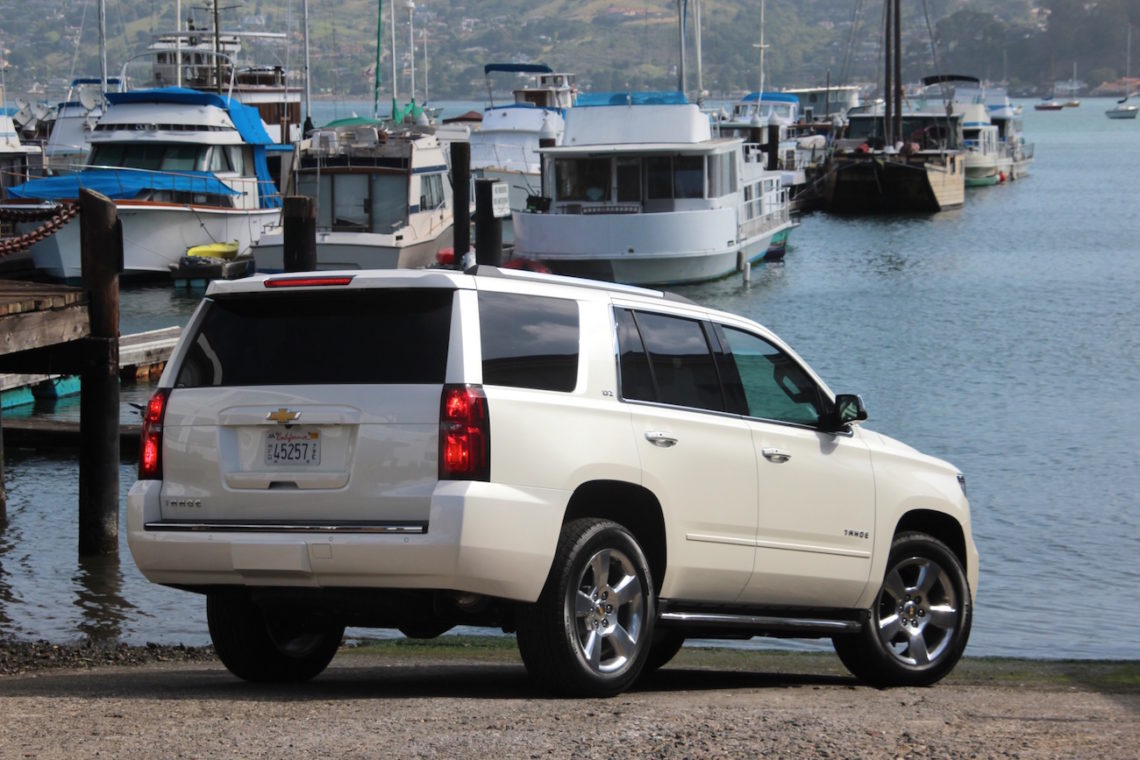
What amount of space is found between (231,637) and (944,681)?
3.82m

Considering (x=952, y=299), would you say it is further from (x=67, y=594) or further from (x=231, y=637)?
(x=231, y=637)

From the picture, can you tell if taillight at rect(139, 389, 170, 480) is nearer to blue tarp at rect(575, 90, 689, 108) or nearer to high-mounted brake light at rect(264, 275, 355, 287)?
high-mounted brake light at rect(264, 275, 355, 287)

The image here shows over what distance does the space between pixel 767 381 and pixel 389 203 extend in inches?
1275

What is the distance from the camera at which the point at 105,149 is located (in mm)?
42844

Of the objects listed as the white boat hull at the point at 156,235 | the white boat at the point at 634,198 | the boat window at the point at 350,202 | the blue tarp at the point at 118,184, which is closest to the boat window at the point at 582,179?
the white boat at the point at 634,198

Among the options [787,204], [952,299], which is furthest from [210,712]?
[787,204]

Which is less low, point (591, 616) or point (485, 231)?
point (485, 231)

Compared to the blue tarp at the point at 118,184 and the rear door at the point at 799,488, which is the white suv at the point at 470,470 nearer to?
the rear door at the point at 799,488

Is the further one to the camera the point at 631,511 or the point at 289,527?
the point at 631,511

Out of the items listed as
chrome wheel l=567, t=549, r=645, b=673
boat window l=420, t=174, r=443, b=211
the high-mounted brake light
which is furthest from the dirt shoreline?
boat window l=420, t=174, r=443, b=211

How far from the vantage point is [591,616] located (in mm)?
7152

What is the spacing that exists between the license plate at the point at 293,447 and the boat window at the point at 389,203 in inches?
1303

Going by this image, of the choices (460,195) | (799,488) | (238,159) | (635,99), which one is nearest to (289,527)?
(799,488)

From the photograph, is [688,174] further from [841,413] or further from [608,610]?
[608,610]
